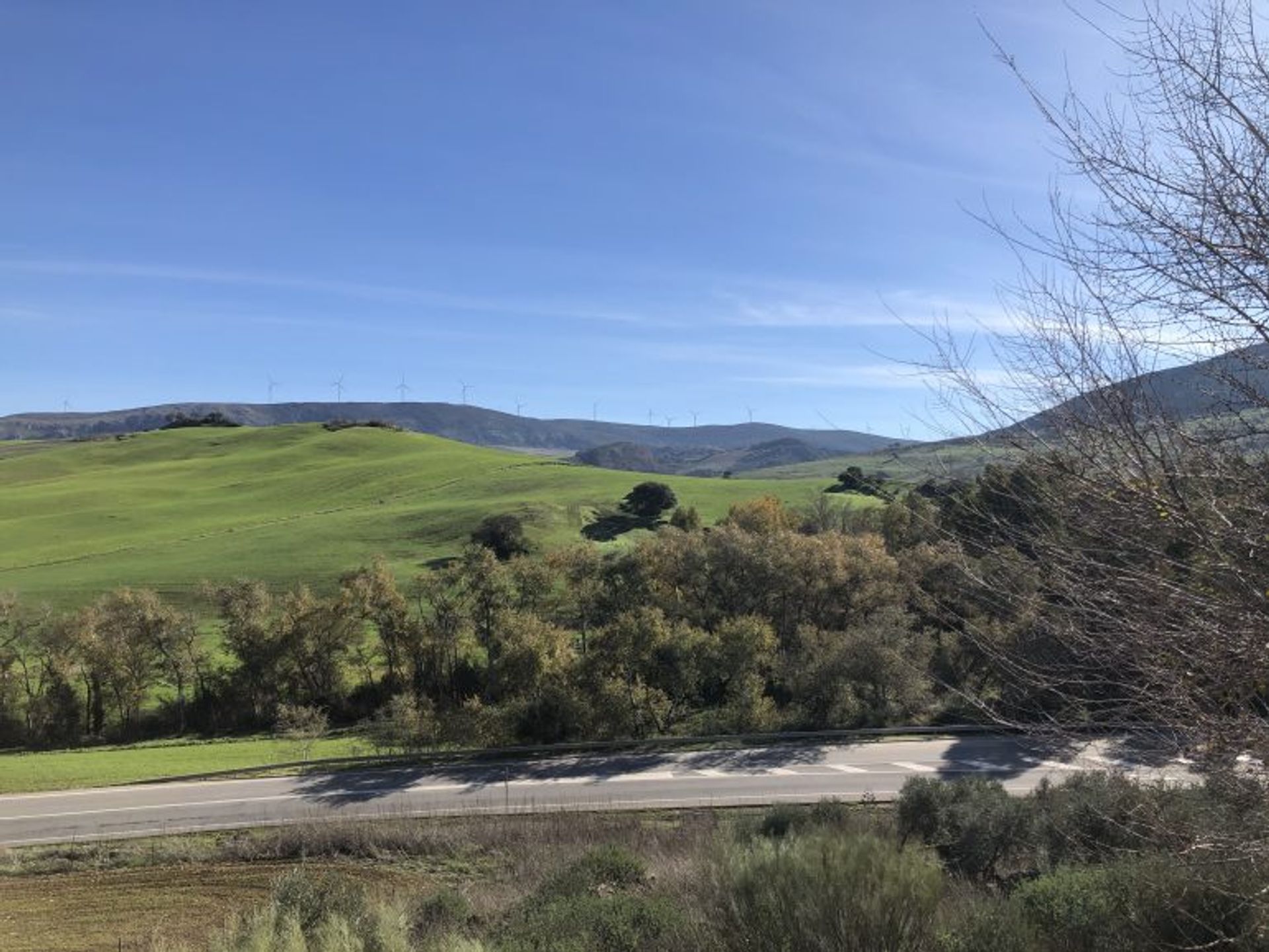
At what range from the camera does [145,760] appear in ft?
99.2

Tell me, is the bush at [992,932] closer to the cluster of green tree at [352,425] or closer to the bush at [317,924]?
the bush at [317,924]

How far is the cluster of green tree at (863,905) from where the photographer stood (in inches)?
239

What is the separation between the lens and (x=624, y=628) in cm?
2931

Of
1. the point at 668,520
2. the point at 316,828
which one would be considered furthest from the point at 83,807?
the point at 668,520

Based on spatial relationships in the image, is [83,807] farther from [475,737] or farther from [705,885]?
[705,885]

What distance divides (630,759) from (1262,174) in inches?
971

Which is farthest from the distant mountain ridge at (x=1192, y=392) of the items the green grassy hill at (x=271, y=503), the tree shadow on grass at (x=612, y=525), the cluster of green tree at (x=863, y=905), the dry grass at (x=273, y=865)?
the tree shadow on grass at (x=612, y=525)

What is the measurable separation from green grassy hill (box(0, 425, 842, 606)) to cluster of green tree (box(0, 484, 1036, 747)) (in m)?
17.4

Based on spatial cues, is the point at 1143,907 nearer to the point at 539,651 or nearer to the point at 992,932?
the point at 992,932

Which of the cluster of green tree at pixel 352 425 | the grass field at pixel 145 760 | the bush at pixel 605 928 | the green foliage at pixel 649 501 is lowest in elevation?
the grass field at pixel 145 760

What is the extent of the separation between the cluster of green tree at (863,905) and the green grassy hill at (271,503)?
46.2 meters

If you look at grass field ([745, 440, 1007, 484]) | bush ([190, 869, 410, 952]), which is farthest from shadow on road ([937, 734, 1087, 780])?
grass field ([745, 440, 1007, 484])

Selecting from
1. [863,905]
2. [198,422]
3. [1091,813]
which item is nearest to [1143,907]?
[863,905]

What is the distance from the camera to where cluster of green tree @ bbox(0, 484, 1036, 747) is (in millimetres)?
29156
